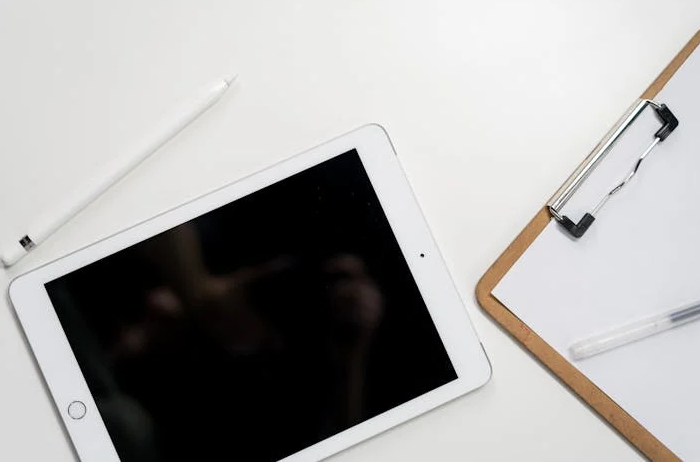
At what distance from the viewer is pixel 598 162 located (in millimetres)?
623

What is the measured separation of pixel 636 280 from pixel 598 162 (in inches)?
4.5

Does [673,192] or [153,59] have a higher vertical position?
[153,59]

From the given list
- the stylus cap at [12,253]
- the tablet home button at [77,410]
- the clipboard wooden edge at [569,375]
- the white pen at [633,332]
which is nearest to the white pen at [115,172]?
the stylus cap at [12,253]

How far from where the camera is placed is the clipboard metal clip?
0.61m

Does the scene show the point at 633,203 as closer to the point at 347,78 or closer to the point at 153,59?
the point at 347,78

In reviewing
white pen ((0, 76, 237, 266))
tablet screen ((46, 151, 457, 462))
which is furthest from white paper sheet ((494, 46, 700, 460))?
white pen ((0, 76, 237, 266))

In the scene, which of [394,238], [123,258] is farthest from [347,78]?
[123,258]

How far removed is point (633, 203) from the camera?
621 mm

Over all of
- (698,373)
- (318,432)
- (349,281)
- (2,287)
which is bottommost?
(698,373)

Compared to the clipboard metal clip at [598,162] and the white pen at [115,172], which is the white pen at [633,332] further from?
the white pen at [115,172]

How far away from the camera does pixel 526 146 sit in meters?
0.63

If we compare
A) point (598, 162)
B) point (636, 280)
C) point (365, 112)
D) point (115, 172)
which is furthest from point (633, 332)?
point (115, 172)

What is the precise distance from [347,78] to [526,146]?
0.60 feet

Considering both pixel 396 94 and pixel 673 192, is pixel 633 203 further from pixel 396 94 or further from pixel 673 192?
pixel 396 94
